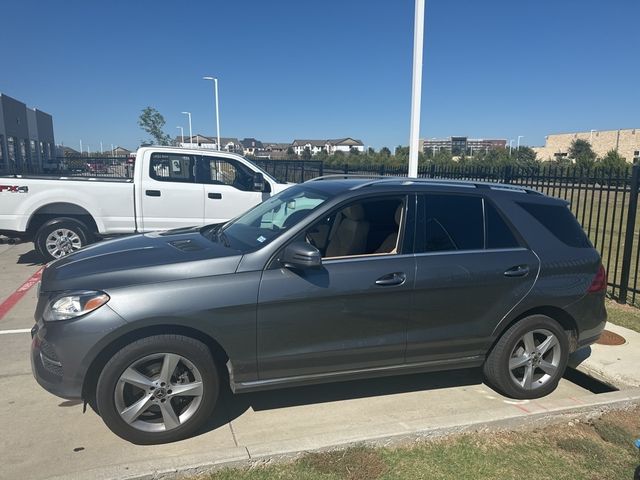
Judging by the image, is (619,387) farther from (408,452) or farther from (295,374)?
(295,374)

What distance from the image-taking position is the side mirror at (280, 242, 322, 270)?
3.15m

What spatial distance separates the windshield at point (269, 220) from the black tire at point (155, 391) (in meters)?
0.76

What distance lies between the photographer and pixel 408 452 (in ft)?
10.4

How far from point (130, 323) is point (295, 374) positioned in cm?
114

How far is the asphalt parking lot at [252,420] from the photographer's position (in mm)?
3000

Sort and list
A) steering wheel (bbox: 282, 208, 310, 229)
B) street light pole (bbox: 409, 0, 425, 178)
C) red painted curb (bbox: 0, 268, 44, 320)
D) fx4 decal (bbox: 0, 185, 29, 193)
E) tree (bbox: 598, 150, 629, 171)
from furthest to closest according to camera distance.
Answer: tree (bbox: 598, 150, 629, 171) < fx4 decal (bbox: 0, 185, 29, 193) < street light pole (bbox: 409, 0, 425, 178) < red painted curb (bbox: 0, 268, 44, 320) < steering wheel (bbox: 282, 208, 310, 229)

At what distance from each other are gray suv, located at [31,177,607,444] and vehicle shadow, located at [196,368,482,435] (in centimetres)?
46

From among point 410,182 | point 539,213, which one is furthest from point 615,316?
point 410,182

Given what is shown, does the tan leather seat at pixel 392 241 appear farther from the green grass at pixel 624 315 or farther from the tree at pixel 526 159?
the tree at pixel 526 159

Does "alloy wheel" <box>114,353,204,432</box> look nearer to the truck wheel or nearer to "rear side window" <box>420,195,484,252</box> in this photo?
"rear side window" <box>420,195,484,252</box>

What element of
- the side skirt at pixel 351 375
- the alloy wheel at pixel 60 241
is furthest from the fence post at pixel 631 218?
the alloy wheel at pixel 60 241

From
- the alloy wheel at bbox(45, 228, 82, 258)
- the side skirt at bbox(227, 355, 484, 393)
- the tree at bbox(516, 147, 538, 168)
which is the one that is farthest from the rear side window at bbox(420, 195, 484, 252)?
the tree at bbox(516, 147, 538, 168)

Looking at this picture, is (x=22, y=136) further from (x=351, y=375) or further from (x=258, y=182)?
(x=351, y=375)

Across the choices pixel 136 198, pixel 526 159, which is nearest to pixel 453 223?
pixel 136 198
